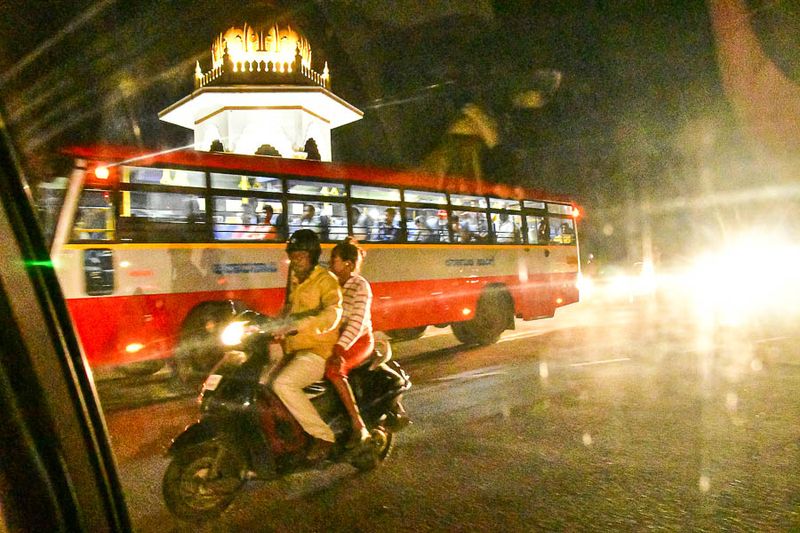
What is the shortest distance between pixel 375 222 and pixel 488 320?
2981 mm

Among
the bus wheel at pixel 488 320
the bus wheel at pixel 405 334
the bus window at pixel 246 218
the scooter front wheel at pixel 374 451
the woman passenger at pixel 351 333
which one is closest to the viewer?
the woman passenger at pixel 351 333

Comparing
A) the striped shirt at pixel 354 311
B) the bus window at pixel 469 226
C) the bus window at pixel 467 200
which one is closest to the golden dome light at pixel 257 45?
the bus window at pixel 467 200

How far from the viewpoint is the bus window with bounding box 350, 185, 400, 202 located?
10.4 meters

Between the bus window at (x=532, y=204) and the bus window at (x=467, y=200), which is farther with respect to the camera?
the bus window at (x=532, y=204)

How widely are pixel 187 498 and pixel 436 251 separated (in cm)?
792

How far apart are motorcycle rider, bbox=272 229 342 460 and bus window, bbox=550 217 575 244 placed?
10312 mm

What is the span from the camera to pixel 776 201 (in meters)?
42.7

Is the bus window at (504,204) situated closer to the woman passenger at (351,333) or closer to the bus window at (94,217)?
the bus window at (94,217)

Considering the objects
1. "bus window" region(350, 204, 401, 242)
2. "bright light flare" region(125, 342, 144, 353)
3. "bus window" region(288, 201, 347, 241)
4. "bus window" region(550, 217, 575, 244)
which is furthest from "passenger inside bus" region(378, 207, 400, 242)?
"bus window" region(550, 217, 575, 244)

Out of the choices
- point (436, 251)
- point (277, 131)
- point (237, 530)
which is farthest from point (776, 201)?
point (237, 530)

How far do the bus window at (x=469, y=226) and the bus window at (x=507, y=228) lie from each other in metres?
0.30

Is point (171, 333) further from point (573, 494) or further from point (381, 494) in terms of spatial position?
point (573, 494)

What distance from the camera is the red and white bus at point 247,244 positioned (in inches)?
301

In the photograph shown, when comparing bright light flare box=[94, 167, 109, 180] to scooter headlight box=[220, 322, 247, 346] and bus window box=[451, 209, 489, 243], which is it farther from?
bus window box=[451, 209, 489, 243]
